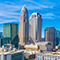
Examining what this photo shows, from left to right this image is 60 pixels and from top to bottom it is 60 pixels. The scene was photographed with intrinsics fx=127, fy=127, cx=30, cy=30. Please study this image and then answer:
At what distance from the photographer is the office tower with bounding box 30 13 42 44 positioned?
3936 inches

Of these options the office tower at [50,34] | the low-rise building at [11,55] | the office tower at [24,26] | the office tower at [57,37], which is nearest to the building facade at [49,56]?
the low-rise building at [11,55]

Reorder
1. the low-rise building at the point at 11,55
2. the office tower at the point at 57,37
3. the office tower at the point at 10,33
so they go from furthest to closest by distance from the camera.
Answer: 1. the office tower at the point at 57,37
2. the office tower at the point at 10,33
3. the low-rise building at the point at 11,55

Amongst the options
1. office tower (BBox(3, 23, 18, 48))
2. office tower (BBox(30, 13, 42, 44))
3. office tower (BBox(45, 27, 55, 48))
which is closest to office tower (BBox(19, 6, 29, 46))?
office tower (BBox(30, 13, 42, 44))

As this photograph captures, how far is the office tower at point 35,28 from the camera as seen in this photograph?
99981 mm

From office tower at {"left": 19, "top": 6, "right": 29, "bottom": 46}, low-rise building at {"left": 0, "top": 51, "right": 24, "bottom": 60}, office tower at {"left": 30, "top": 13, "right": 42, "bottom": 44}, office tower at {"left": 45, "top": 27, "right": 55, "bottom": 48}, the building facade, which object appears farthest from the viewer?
office tower at {"left": 30, "top": 13, "right": 42, "bottom": 44}

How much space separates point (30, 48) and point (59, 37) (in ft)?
157

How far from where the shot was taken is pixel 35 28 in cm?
10019

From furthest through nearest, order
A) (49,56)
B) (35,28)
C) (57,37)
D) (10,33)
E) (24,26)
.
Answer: (57,37) < (35,28) < (24,26) < (10,33) < (49,56)

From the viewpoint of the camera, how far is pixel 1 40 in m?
75.8

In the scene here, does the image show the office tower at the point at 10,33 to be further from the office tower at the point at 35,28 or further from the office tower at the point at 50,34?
the office tower at the point at 50,34

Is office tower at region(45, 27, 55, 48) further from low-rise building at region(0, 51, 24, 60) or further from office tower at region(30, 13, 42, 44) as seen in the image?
low-rise building at region(0, 51, 24, 60)

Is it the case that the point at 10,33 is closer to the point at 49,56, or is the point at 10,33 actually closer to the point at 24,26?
the point at 24,26

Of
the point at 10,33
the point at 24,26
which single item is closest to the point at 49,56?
the point at 10,33

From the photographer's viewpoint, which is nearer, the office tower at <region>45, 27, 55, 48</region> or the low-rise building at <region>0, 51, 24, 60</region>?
the low-rise building at <region>0, 51, 24, 60</region>
